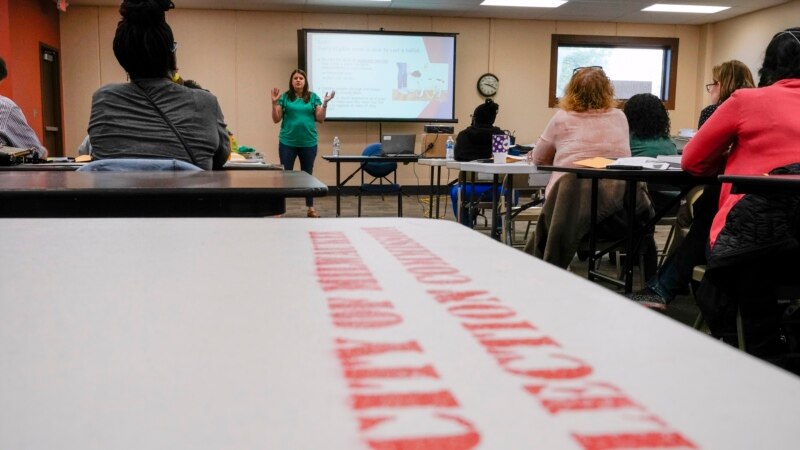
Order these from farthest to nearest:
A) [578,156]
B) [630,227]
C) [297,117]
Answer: [297,117] < [578,156] < [630,227]

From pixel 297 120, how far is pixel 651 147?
323 centimetres

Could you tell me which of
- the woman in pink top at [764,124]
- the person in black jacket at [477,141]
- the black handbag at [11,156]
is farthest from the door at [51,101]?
the woman in pink top at [764,124]

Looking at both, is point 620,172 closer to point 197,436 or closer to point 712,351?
point 712,351

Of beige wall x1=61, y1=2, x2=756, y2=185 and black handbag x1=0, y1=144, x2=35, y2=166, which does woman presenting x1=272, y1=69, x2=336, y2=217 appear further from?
black handbag x1=0, y1=144, x2=35, y2=166

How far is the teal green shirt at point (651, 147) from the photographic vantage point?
340 centimetres

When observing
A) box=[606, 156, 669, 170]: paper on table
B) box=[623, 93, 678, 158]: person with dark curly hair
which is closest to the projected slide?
box=[623, 93, 678, 158]: person with dark curly hair

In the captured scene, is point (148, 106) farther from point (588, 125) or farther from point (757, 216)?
point (588, 125)

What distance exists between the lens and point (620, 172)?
7.05 ft

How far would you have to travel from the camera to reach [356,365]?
278 millimetres

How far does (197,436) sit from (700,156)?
205 cm

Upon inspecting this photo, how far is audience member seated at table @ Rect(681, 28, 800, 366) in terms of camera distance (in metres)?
1.62

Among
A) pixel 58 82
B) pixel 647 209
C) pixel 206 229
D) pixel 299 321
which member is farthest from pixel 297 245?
pixel 58 82

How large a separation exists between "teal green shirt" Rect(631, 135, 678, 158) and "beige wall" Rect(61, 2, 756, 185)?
5299 millimetres

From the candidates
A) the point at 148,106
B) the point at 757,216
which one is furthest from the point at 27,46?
the point at 757,216
